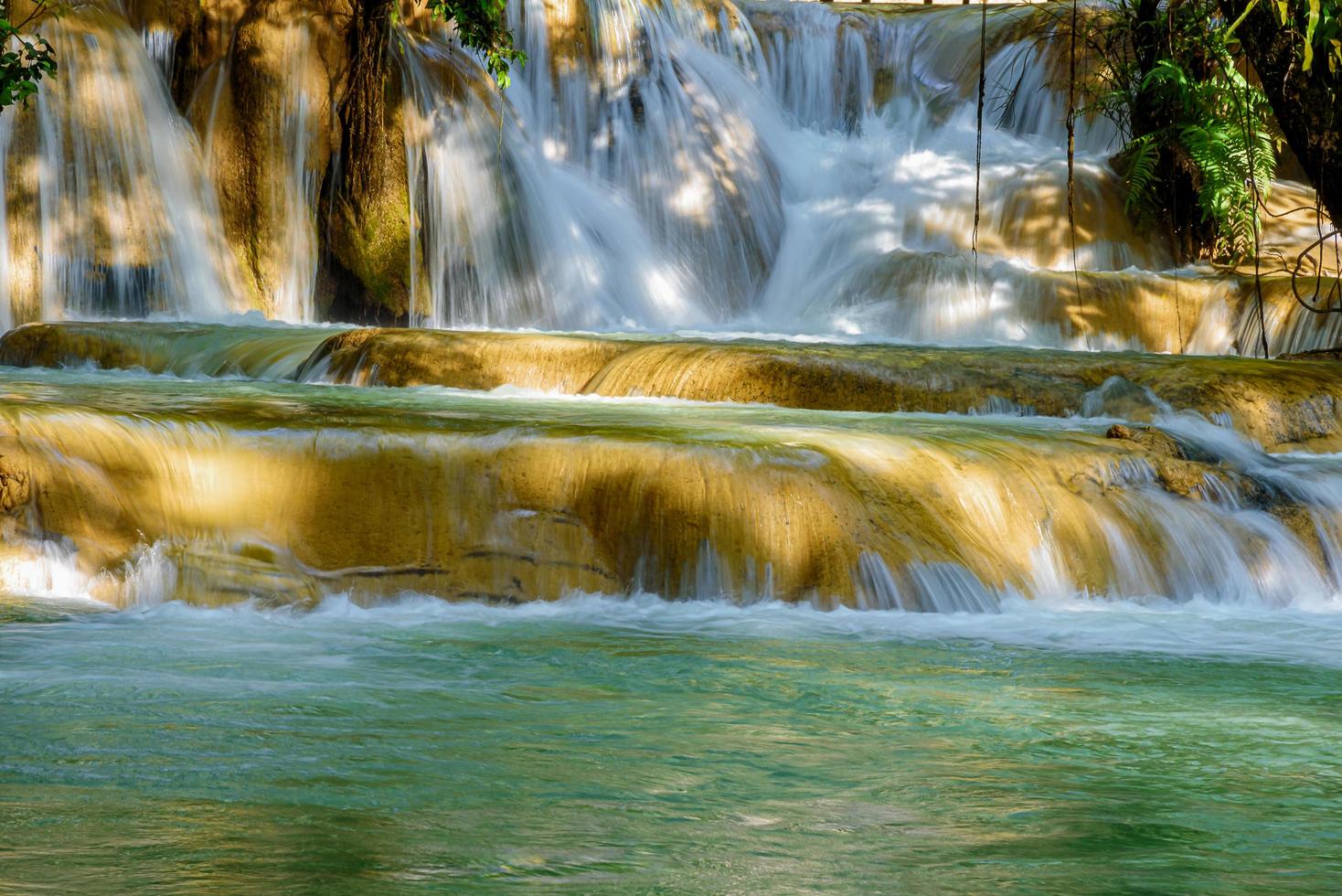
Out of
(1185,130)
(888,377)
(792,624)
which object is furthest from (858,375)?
(1185,130)

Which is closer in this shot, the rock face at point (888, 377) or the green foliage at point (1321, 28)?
the green foliage at point (1321, 28)

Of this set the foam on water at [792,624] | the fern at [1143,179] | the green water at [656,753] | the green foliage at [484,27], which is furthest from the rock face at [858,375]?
the fern at [1143,179]

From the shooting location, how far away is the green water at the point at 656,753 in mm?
2352

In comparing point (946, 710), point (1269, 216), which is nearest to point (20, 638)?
point (946, 710)

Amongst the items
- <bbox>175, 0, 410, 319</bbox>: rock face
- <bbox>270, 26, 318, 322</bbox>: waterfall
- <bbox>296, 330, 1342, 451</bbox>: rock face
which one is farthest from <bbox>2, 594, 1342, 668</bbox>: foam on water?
<bbox>270, 26, 318, 322</bbox>: waterfall

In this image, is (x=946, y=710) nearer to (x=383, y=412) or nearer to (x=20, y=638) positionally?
(x=20, y=638)

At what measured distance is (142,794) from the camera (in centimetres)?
264

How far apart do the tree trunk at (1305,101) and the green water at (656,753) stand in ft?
14.4

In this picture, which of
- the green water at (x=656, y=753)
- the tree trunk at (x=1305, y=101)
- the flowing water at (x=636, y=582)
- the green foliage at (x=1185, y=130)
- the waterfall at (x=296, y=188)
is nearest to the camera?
the green water at (x=656, y=753)

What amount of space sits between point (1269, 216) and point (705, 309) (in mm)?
4671

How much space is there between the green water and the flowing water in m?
0.01

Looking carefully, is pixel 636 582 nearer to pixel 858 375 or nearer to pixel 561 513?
pixel 561 513

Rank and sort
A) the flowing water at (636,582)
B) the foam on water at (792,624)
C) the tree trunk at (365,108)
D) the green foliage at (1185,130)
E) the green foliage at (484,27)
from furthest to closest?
the green foliage at (1185,130) < the tree trunk at (365,108) < the green foliage at (484,27) < the foam on water at (792,624) < the flowing water at (636,582)

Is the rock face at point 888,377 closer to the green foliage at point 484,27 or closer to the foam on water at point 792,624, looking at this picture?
the foam on water at point 792,624
